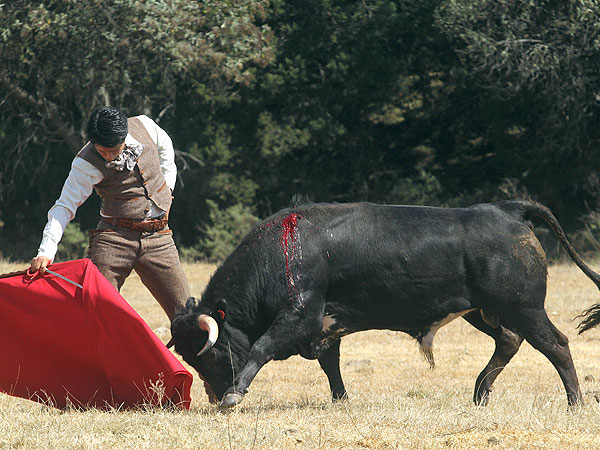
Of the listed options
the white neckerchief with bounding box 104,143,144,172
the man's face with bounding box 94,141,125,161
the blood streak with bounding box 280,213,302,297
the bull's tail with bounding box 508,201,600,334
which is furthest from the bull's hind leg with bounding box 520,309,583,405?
the man's face with bounding box 94,141,125,161

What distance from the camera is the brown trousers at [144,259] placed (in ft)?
21.1

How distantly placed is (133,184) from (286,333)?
56.3 inches

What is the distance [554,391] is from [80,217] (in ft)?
59.5

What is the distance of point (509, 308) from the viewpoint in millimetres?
6594

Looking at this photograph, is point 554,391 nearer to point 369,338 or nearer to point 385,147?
point 369,338

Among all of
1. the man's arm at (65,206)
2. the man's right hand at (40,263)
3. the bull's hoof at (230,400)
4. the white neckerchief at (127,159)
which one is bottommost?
the bull's hoof at (230,400)

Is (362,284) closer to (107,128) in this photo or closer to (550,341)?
(550,341)

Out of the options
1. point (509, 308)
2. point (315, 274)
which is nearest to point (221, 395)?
point (315, 274)

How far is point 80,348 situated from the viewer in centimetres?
615

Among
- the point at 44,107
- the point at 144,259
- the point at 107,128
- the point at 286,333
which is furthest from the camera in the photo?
the point at 44,107

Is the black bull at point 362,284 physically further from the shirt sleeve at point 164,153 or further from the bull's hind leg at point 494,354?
the shirt sleeve at point 164,153

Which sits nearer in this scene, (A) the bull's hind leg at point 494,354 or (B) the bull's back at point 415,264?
(B) the bull's back at point 415,264

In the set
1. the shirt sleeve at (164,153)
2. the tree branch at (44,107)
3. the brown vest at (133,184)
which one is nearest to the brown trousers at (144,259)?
the brown vest at (133,184)

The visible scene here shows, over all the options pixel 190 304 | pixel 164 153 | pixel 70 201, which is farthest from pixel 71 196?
pixel 190 304
